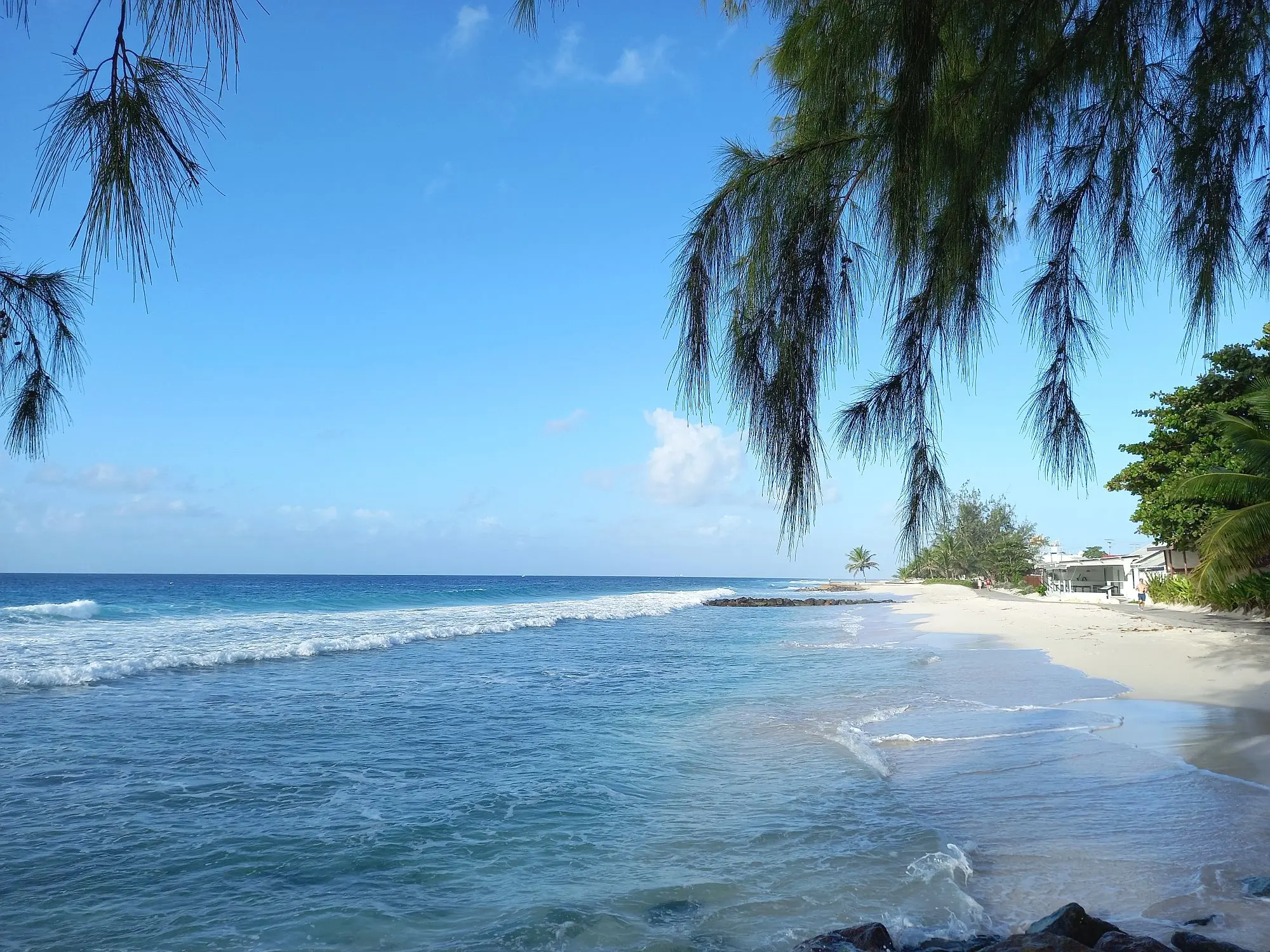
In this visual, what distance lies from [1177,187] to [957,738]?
795cm

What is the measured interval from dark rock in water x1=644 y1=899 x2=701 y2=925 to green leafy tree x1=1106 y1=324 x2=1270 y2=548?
18.5 meters

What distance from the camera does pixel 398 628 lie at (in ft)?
91.5

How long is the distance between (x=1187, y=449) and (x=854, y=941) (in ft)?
75.9

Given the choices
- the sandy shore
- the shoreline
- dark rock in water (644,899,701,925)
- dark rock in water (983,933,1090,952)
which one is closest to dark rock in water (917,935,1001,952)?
dark rock in water (983,933,1090,952)

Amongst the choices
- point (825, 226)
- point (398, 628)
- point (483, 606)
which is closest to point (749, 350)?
point (825, 226)

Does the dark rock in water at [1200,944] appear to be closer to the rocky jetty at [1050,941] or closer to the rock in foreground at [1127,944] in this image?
the rocky jetty at [1050,941]

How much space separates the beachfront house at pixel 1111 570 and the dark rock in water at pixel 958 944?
25.3 metres

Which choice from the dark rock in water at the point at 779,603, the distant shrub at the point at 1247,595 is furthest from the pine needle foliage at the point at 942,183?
the dark rock in water at the point at 779,603

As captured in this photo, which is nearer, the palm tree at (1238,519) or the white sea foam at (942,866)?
the white sea foam at (942,866)

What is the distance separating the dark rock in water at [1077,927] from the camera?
396 centimetres

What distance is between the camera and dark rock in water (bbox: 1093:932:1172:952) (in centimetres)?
366

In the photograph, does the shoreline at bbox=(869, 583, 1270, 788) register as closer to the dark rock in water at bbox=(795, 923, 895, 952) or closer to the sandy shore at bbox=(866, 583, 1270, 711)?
the sandy shore at bbox=(866, 583, 1270, 711)

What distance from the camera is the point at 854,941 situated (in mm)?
4133

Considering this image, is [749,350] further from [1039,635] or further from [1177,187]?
[1039,635]
